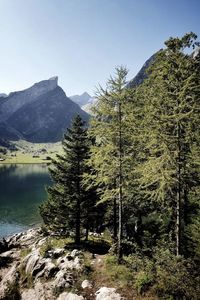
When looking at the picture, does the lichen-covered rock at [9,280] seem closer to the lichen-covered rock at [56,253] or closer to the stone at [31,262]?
the stone at [31,262]

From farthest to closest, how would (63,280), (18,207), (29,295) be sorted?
→ (18,207), (29,295), (63,280)

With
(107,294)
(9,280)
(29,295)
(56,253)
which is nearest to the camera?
(107,294)

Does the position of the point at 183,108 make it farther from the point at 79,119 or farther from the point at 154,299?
the point at 79,119

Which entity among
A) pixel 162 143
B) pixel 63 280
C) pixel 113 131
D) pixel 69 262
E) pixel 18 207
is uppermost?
pixel 113 131

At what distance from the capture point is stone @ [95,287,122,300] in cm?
1484

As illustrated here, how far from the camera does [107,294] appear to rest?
15305mm

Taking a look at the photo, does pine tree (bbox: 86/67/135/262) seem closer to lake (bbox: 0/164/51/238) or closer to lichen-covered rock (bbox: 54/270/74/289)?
lichen-covered rock (bbox: 54/270/74/289)

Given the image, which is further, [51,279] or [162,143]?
[51,279]

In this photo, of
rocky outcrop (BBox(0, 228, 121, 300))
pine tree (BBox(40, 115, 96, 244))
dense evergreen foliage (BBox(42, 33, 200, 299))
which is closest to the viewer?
dense evergreen foliage (BBox(42, 33, 200, 299))

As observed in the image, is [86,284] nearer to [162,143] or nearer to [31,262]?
[31,262]

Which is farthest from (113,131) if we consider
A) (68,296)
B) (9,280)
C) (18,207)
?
(18,207)

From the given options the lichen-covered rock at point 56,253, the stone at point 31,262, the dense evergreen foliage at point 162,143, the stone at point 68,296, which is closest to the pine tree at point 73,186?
the lichen-covered rock at point 56,253

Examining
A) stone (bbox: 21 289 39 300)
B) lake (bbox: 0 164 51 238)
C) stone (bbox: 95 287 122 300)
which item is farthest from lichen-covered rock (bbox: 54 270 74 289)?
lake (bbox: 0 164 51 238)

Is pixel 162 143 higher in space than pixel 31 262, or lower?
higher
